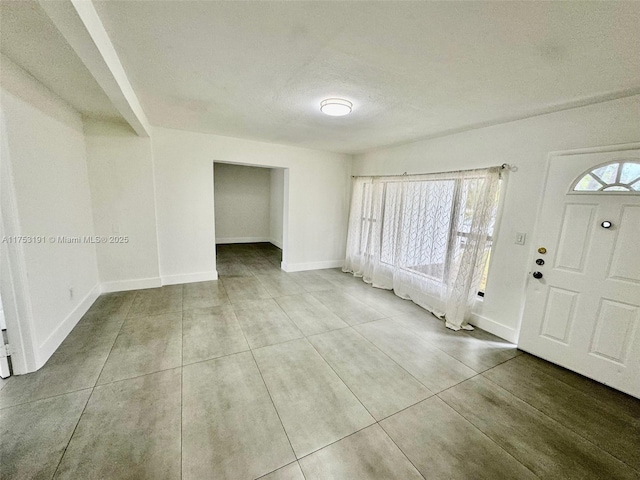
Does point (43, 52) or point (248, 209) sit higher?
point (43, 52)

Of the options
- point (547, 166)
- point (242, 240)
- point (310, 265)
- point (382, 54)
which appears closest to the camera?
point (382, 54)

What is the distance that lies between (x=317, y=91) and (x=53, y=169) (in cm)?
275

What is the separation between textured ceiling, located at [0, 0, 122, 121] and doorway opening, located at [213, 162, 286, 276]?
179 inches

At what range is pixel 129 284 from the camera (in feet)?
12.5

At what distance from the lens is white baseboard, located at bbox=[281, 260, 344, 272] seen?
5.16m

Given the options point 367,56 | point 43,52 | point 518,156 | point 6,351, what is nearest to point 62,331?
point 6,351

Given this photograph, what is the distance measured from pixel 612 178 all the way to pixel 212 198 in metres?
4.92

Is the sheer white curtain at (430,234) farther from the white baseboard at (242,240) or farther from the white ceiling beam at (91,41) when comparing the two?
the white baseboard at (242,240)

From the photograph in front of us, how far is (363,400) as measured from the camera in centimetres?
193

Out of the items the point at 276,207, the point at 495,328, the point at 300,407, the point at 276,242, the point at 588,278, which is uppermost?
the point at 276,207

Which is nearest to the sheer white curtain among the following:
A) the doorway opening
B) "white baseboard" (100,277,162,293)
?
the doorway opening

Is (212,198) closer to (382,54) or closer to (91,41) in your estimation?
(91,41)

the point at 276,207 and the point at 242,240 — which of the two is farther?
the point at 242,240

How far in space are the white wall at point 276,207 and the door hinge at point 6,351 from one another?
5.39 metres
